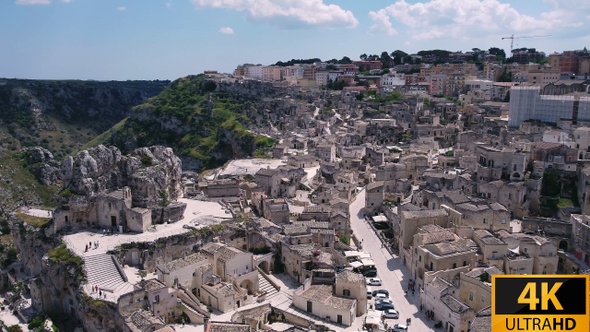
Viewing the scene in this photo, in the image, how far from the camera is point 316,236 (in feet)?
130

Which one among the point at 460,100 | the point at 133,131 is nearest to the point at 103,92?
the point at 133,131

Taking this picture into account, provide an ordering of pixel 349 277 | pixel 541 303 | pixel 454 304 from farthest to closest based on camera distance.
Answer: pixel 349 277, pixel 454 304, pixel 541 303

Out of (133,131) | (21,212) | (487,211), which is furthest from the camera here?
(133,131)

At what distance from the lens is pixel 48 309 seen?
127 feet

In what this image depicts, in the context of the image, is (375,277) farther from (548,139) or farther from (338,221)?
(548,139)

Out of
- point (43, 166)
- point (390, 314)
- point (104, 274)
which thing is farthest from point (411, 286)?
point (43, 166)

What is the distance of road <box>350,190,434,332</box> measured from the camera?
31.2 metres

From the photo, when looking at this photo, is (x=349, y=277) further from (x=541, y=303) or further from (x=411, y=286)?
(x=541, y=303)

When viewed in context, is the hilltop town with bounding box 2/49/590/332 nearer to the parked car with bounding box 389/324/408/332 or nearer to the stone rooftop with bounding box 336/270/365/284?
the stone rooftop with bounding box 336/270/365/284

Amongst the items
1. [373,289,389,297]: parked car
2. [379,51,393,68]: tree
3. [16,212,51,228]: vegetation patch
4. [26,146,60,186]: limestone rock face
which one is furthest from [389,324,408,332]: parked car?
[379,51,393,68]: tree

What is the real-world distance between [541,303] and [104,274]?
30.1 m

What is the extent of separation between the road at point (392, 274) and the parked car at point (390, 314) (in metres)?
0.28

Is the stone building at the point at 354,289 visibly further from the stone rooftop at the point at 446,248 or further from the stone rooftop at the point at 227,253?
the stone rooftop at the point at 227,253

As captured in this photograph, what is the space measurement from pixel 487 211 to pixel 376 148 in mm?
28363
